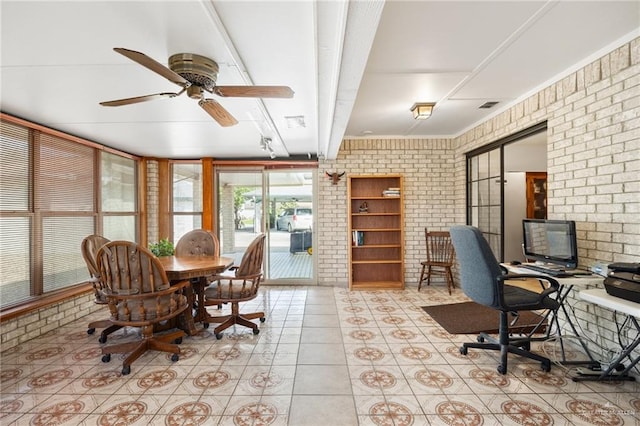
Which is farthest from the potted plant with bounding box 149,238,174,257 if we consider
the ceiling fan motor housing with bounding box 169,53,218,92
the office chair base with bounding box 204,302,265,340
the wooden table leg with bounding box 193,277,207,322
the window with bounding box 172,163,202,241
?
the ceiling fan motor housing with bounding box 169,53,218,92

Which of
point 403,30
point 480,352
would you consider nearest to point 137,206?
point 403,30

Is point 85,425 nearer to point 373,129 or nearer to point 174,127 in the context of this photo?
point 174,127

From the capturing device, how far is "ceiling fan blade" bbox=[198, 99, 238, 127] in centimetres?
219

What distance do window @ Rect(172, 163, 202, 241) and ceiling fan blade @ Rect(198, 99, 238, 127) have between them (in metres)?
2.91

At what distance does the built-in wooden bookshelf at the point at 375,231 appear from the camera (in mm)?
4953

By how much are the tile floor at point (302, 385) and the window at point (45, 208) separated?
702mm

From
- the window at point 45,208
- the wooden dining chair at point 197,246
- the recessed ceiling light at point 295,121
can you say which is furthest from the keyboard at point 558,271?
the window at point 45,208

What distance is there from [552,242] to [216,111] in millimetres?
3170

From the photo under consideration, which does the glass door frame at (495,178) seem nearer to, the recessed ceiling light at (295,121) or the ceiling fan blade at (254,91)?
the recessed ceiling light at (295,121)

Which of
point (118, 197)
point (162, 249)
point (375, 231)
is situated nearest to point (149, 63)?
point (162, 249)

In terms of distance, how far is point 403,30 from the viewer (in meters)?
2.04

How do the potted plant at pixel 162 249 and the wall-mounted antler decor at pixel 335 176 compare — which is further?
the wall-mounted antler decor at pixel 335 176

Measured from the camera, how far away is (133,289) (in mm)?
2422

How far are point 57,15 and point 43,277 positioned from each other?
2.94 m
